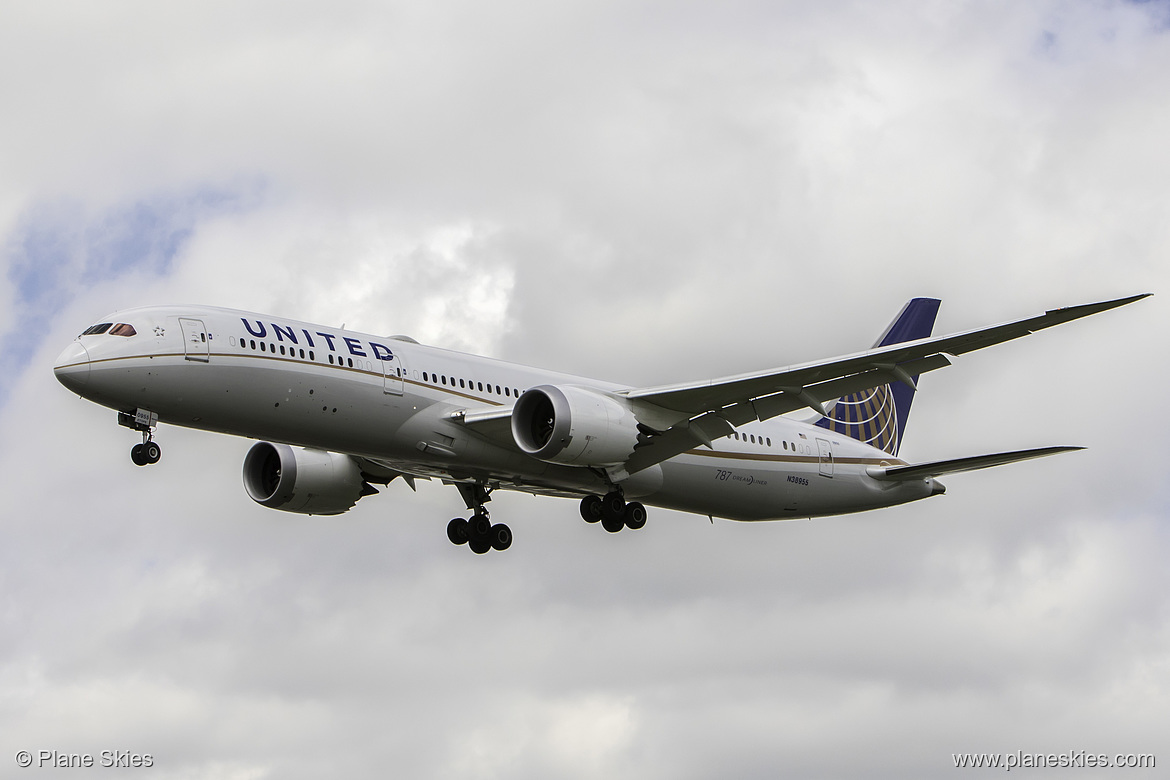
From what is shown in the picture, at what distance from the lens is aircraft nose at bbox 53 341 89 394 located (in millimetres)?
30609

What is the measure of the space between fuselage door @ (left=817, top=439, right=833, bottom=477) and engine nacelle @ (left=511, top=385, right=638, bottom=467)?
29.8 ft

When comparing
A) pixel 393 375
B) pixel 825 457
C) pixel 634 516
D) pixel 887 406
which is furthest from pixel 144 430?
pixel 887 406

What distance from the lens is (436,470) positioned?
36.6 m

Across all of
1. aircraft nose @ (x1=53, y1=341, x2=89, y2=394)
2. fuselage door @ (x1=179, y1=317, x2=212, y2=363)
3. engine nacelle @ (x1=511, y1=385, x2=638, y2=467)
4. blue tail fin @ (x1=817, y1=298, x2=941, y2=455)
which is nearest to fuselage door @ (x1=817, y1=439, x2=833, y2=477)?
blue tail fin @ (x1=817, y1=298, x2=941, y2=455)

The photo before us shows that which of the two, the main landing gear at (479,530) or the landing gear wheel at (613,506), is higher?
the main landing gear at (479,530)

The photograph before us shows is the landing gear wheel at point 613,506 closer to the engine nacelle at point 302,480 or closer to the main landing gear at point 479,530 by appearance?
the main landing gear at point 479,530

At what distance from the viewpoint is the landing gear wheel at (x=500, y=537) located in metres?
40.4

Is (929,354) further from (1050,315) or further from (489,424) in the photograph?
(489,424)

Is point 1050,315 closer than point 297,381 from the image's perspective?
Yes

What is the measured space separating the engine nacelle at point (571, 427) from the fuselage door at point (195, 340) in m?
7.24

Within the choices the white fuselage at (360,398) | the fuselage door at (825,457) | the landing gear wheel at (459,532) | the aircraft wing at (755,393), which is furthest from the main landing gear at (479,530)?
the fuselage door at (825,457)

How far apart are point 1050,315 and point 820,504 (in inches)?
562

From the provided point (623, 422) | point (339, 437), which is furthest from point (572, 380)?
point (339, 437)

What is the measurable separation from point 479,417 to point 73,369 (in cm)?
923
